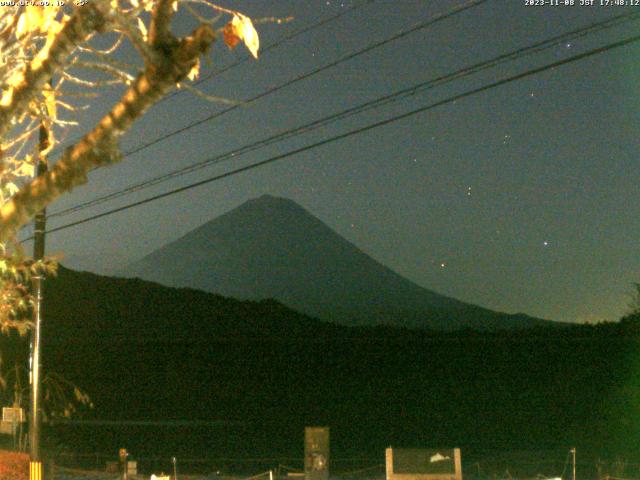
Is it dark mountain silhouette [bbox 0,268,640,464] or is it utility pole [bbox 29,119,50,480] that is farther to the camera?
dark mountain silhouette [bbox 0,268,640,464]

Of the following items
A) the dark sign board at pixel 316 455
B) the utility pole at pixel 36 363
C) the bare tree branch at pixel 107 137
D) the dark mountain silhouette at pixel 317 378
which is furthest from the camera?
the dark mountain silhouette at pixel 317 378

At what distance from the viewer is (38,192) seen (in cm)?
554

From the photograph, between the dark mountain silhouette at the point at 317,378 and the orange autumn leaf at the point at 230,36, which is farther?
the dark mountain silhouette at the point at 317,378

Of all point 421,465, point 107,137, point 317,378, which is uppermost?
point 107,137

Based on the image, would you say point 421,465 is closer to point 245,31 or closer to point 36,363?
point 36,363

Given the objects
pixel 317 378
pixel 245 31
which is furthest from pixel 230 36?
pixel 317 378

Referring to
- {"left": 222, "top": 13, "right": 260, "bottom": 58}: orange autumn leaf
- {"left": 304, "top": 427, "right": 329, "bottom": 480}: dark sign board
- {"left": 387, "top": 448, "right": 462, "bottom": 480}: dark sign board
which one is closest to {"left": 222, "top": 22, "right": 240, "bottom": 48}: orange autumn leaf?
{"left": 222, "top": 13, "right": 260, "bottom": 58}: orange autumn leaf

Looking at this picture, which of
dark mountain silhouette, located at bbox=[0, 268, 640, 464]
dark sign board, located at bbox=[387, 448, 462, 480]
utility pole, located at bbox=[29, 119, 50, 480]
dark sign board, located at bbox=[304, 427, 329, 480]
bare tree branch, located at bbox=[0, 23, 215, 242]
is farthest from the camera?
dark mountain silhouette, located at bbox=[0, 268, 640, 464]

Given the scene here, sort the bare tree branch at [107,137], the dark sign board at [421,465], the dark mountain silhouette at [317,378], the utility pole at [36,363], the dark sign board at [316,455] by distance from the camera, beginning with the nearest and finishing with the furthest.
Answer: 1. the bare tree branch at [107,137]
2. the dark sign board at [421,465]
3. the utility pole at [36,363]
4. the dark sign board at [316,455]
5. the dark mountain silhouette at [317,378]

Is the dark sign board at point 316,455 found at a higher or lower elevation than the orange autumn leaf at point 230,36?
lower

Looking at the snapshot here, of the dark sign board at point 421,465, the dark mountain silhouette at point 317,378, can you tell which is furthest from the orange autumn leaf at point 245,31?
the dark mountain silhouette at point 317,378

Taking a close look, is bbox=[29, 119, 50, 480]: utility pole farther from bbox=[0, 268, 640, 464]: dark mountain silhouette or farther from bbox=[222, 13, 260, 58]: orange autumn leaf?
bbox=[0, 268, 640, 464]: dark mountain silhouette

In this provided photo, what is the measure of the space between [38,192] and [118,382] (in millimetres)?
73656

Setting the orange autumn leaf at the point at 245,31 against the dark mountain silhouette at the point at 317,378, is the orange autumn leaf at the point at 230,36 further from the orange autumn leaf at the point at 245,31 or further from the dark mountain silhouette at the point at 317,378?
the dark mountain silhouette at the point at 317,378
